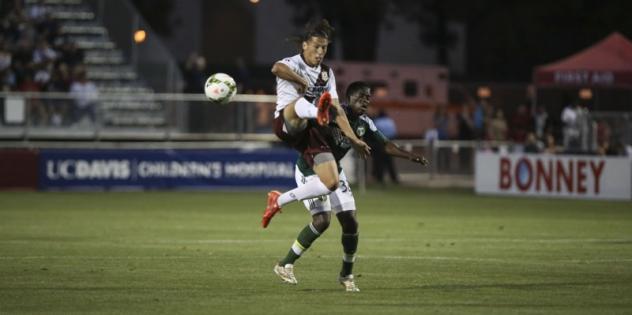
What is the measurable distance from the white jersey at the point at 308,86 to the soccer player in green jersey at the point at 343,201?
0.33 m

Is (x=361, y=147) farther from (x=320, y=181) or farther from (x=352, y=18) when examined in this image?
(x=352, y=18)

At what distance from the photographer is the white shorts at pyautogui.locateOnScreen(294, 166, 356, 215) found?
45.1ft

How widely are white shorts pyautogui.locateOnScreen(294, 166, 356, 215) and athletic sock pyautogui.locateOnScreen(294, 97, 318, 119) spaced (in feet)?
2.83

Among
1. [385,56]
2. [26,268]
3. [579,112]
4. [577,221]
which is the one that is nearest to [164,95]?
[579,112]

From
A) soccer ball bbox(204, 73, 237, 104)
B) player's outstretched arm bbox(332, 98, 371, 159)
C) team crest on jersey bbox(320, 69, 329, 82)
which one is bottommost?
player's outstretched arm bbox(332, 98, 371, 159)

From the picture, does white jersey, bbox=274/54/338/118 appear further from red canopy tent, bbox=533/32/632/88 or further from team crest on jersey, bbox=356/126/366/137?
red canopy tent, bbox=533/32/632/88

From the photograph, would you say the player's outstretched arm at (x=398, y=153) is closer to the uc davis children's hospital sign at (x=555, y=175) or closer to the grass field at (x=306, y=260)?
the grass field at (x=306, y=260)

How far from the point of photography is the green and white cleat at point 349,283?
13539mm

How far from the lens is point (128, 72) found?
4044 centimetres

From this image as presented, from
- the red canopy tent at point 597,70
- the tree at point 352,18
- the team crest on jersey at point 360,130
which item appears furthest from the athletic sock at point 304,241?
the tree at point 352,18

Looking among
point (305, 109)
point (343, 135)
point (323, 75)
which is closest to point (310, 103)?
point (305, 109)

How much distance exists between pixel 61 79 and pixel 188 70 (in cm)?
444

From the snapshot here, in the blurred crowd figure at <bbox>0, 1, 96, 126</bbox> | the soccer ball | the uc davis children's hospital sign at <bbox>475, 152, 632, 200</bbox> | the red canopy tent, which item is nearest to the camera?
the soccer ball

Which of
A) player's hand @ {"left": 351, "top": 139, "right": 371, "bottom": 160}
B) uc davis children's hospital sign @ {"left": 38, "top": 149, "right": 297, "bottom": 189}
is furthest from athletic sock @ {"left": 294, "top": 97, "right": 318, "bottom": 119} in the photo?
uc davis children's hospital sign @ {"left": 38, "top": 149, "right": 297, "bottom": 189}
